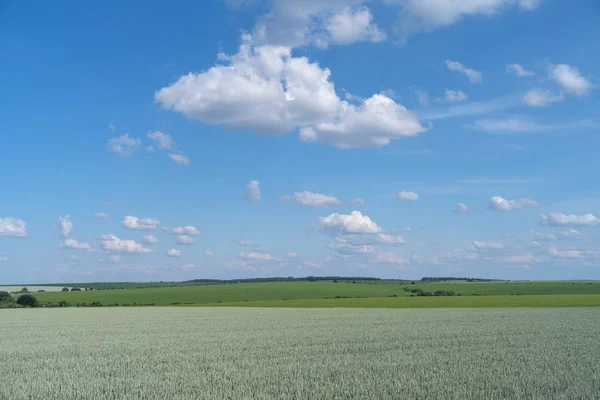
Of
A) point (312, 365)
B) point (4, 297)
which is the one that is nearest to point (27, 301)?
point (4, 297)

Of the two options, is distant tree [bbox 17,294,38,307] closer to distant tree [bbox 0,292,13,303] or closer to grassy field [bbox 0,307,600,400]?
distant tree [bbox 0,292,13,303]

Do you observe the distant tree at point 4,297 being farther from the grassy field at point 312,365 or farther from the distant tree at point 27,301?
the grassy field at point 312,365

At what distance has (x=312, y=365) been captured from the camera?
57.7 ft

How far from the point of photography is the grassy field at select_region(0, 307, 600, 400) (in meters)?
13.7

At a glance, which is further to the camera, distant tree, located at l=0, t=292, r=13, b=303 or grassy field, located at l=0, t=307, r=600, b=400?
distant tree, located at l=0, t=292, r=13, b=303

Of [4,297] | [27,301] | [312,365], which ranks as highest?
[312,365]

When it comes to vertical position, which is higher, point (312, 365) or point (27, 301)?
point (312, 365)

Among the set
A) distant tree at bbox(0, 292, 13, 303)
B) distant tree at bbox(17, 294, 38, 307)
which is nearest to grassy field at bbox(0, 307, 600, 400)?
distant tree at bbox(17, 294, 38, 307)

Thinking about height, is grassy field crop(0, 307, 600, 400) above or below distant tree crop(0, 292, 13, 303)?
above

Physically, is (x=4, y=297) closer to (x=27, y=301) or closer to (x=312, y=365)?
(x=27, y=301)

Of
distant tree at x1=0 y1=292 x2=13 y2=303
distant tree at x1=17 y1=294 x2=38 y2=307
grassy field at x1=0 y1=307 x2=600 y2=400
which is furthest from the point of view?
distant tree at x1=0 y1=292 x2=13 y2=303

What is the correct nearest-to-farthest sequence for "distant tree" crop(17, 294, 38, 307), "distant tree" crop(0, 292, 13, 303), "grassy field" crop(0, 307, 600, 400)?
1. "grassy field" crop(0, 307, 600, 400)
2. "distant tree" crop(17, 294, 38, 307)
3. "distant tree" crop(0, 292, 13, 303)

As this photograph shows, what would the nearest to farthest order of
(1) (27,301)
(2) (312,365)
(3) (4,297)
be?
1. (2) (312,365)
2. (1) (27,301)
3. (3) (4,297)

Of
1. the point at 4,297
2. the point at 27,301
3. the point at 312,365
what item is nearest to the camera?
the point at 312,365
